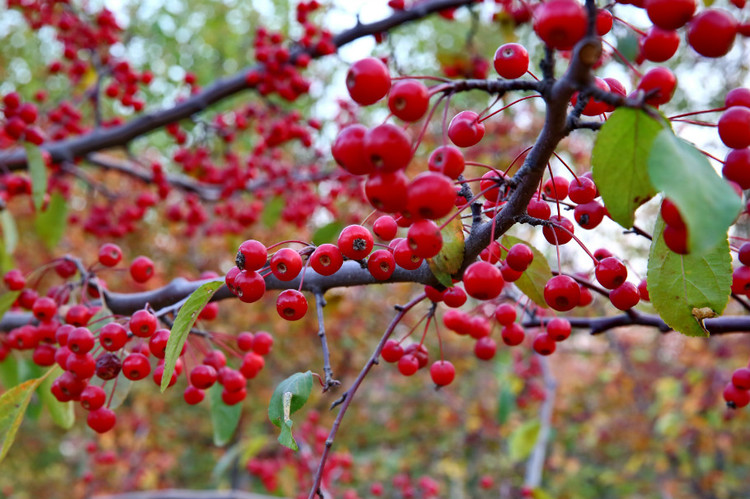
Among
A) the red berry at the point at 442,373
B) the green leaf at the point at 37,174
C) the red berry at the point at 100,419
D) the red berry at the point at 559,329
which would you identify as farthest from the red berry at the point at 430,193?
the green leaf at the point at 37,174

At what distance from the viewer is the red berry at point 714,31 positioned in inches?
33.5

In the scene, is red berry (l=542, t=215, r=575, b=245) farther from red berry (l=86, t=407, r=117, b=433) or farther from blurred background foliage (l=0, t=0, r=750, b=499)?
blurred background foliage (l=0, t=0, r=750, b=499)

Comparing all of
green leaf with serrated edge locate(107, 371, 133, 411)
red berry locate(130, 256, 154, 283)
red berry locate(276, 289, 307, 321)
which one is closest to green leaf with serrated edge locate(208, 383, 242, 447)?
green leaf with serrated edge locate(107, 371, 133, 411)

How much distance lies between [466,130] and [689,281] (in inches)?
23.6

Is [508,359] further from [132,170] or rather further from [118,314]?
[118,314]

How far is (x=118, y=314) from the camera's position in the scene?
1906 mm

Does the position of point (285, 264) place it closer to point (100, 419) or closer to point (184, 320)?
point (184, 320)

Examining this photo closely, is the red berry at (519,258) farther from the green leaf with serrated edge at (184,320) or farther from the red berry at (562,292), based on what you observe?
the green leaf with serrated edge at (184,320)

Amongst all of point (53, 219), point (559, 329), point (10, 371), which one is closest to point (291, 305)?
point (559, 329)

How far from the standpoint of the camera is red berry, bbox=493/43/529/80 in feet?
3.75

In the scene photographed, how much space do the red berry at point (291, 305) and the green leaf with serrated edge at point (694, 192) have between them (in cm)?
87

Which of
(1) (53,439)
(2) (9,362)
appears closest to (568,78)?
(2) (9,362)

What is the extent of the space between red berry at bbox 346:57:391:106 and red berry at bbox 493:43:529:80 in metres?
0.31

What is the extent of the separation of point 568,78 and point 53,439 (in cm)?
964
